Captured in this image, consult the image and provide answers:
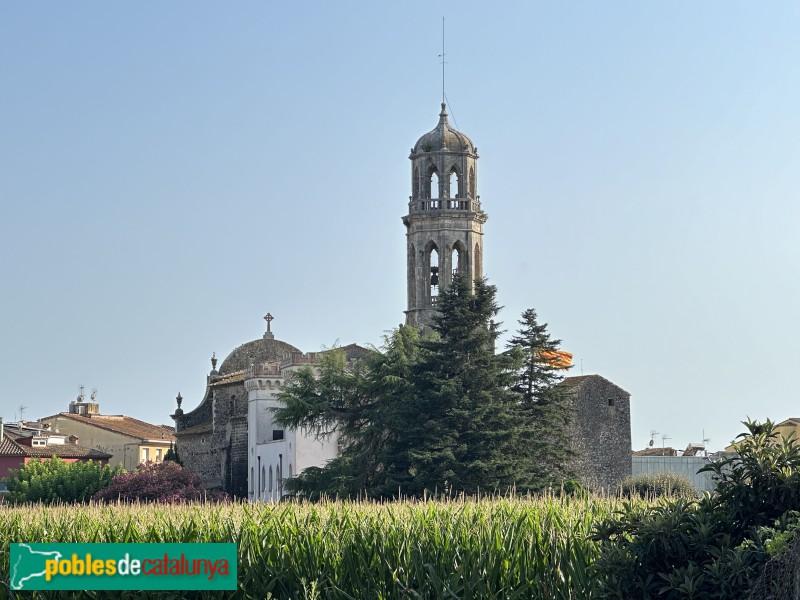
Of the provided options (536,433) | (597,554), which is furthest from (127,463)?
(597,554)

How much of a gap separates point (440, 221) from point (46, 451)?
2736 cm

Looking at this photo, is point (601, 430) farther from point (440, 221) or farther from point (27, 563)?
point (27, 563)

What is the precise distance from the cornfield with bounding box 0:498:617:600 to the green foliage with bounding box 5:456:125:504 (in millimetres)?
43788

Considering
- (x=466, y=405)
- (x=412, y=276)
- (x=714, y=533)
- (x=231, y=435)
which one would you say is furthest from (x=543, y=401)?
(x=714, y=533)

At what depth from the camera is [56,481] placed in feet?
206

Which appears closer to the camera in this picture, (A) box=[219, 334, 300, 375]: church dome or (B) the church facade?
(B) the church facade

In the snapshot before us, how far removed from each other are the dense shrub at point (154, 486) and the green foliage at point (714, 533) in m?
48.2

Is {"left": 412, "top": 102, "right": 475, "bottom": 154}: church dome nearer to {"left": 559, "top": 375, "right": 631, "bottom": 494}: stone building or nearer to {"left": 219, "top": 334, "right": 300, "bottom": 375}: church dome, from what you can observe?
{"left": 559, "top": 375, "right": 631, "bottom": 494}: stone building

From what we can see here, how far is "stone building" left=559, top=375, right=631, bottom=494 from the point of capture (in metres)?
54.7

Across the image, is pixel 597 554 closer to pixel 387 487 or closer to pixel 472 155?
pixel 387 487

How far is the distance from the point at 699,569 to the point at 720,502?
68 centimetres

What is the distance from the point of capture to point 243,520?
18.2m

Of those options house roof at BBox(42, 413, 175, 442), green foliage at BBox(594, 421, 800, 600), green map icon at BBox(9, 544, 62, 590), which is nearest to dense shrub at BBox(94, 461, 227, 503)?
house roof at BBox(42, 413, 175, 442)

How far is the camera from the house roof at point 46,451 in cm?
7362
